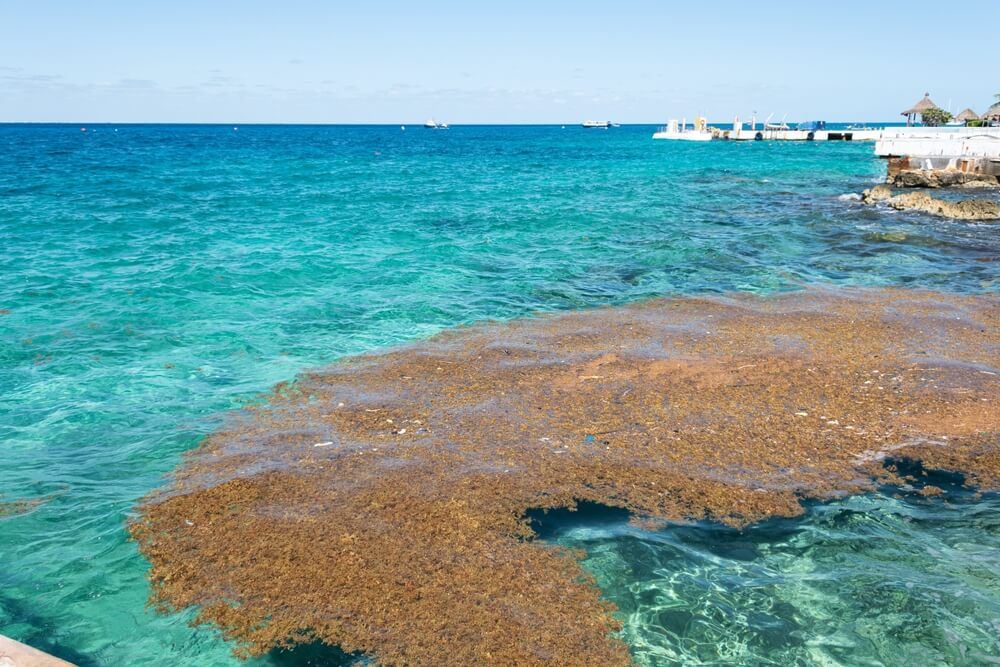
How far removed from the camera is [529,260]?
68.6 feet

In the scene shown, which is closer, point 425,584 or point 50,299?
point 425,584

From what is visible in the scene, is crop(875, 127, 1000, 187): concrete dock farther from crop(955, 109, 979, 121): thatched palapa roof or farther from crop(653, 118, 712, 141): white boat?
crop(653, 118, 712, 141): white boat

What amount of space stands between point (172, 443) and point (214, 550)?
294cm

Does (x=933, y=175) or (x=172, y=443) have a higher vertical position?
(x=933, y=175)

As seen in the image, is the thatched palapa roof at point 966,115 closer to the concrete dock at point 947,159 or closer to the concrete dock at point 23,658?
the concrete dock at point 947,159

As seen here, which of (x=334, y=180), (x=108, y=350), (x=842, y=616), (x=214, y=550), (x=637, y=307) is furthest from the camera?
(x=334, y=180)

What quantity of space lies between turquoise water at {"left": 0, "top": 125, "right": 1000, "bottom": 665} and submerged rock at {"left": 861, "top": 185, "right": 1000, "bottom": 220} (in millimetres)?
1296

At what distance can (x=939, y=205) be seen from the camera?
27375 millimetres

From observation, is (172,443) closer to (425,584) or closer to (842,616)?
(425,584)

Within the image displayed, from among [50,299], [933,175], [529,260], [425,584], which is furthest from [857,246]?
[50,299]

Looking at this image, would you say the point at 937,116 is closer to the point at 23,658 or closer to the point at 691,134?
the point at 691,134

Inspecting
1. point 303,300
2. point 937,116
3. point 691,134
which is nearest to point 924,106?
point 937,116

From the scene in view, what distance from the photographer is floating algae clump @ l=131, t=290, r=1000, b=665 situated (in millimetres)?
5570

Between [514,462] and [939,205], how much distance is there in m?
27.0
